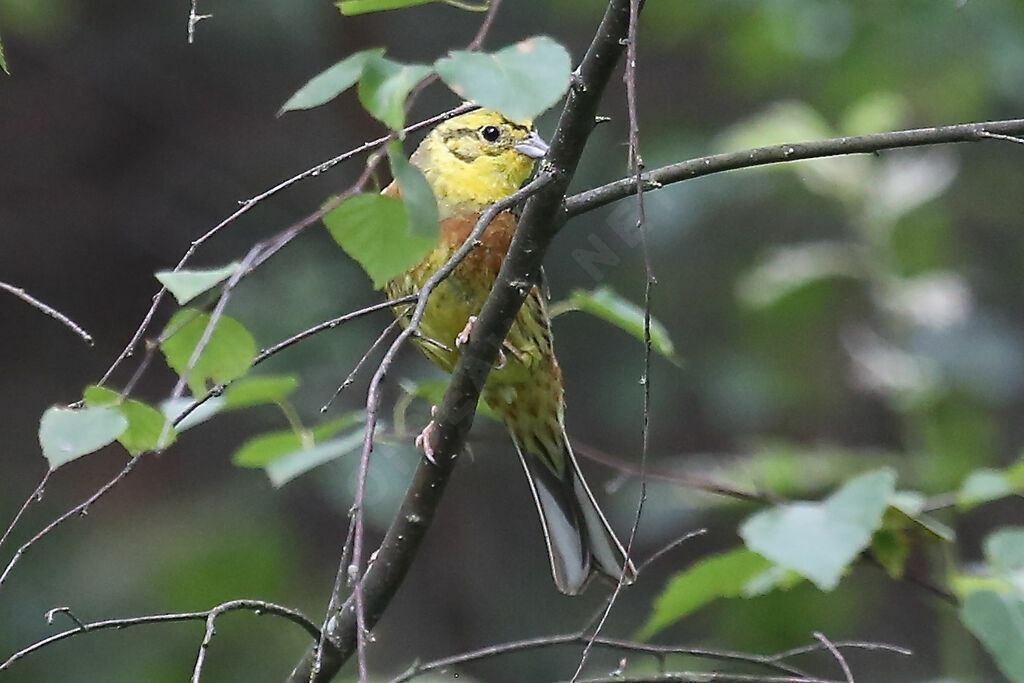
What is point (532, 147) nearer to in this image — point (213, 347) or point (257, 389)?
point (257, 389)

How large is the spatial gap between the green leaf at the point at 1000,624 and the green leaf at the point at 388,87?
116 cm

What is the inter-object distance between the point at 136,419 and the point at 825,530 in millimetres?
905

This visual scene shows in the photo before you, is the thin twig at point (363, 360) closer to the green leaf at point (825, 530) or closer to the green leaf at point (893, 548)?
the green leaf at point (825, 530)

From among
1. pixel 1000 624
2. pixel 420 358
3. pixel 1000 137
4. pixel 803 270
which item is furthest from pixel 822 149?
pixel 420 358

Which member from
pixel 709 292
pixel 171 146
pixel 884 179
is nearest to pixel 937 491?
pixel 884 179

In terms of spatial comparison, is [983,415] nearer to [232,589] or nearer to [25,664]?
[232,589]

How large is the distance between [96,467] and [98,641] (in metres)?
0.90

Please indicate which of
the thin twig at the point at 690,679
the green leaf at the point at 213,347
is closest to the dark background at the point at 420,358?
the thin twig at the point at 690,679

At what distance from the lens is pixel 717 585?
7.26ft

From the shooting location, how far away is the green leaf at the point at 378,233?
1.44 meters

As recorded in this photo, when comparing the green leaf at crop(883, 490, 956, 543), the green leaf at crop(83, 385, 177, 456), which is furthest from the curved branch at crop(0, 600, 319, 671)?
the green leaf at crop(883, 490, 956, 543)

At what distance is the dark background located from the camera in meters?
4.49

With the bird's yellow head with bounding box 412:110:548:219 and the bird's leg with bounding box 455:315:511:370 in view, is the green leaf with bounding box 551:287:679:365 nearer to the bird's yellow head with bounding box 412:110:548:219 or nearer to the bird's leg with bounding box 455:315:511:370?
the bird's leg with bounding box 455:315:511:370

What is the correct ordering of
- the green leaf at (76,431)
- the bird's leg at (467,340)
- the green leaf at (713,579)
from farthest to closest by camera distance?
the green leaf at (713,579)
the bird's leg at (467,340)
the green leaf at (76,431)
